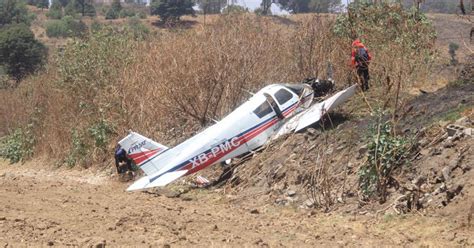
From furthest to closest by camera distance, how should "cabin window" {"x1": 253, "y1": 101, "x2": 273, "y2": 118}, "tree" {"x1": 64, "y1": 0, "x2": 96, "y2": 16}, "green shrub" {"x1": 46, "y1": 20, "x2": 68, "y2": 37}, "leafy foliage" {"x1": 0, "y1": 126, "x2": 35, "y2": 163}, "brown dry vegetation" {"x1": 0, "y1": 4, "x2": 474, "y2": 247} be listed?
1. "tree" {"x1": 64, "y1": 0, "x2": 96, "y2": 16}
2. "green shrub" {"x1": 46, "y1": 20, "x2": 68, "y2": 37}
3. "leafy foliage" {"x1": 0, "y1": 126, "x2": 35, "y2": 163}
4. "cabin window" {"x1": 253, "y1": 101, "x2": 273, "y2": 118}
5. "brown dry vegetation" {"x1": 0, "y1": 4, "x2": 474, "y2": 247}

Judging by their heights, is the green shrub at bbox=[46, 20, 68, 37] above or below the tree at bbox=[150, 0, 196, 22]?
below

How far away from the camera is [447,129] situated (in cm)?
1031

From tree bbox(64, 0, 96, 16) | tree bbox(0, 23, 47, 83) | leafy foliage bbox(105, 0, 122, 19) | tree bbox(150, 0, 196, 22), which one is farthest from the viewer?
tree bbox(64, 0, 96, 16)

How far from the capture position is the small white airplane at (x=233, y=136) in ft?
43.8

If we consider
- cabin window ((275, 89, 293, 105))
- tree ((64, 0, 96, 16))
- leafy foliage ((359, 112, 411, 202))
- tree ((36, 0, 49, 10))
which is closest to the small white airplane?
cabin window ((275, 89, 293, 105))

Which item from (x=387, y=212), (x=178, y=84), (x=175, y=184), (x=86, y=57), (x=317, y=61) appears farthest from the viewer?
(x=86, y=57)

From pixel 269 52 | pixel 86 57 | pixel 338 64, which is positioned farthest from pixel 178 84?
pixel 86 57

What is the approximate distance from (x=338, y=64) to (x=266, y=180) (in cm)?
763

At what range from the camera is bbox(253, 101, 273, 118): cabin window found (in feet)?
47.0

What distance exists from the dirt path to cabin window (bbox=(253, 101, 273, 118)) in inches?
89.3

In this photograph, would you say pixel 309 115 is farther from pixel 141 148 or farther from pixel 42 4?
pixel 42 4

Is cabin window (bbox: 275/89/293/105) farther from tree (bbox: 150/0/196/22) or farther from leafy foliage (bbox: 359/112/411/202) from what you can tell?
tree (bbox: 150/0/196/22)

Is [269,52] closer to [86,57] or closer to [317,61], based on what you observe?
[317,61]

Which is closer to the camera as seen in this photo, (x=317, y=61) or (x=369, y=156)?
(x=369, y=156)
